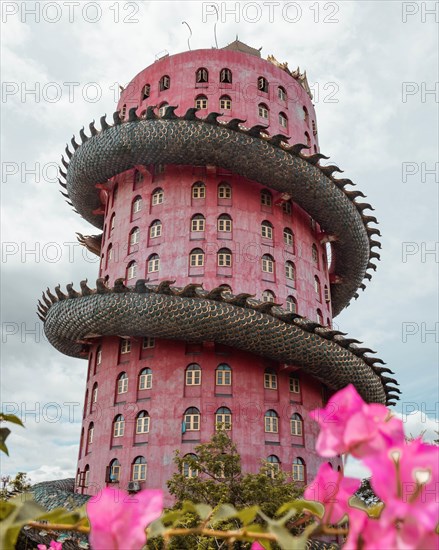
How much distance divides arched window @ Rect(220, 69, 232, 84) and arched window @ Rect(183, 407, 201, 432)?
1662cm

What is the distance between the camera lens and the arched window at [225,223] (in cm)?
2658

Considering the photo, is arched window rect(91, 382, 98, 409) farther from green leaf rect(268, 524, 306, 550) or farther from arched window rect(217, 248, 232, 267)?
green leaf rect(268, 524, 306, 550)

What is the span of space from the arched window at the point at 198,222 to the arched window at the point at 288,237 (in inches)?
161

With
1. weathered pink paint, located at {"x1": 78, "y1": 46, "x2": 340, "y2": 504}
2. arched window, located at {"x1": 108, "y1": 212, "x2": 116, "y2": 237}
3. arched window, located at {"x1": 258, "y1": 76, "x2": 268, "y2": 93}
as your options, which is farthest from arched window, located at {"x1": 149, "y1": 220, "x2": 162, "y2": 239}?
arched window, located at {"x1": 258, "y1": 76, "x2": 268, "y2": 93}

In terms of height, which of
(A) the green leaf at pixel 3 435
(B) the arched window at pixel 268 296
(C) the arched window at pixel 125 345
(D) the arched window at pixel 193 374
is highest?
(B) the arched window at pixel 268 296

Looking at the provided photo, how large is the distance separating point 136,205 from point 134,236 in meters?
1.69

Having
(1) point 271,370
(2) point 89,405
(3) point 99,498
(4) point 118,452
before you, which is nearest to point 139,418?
(4) point 118,452

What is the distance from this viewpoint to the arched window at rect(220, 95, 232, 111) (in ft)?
96.3

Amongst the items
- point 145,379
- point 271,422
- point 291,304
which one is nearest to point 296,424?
point 271,422

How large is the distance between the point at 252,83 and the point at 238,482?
2022 centimetres

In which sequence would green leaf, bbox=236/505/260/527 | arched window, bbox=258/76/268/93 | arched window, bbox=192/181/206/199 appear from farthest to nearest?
arched window, bbox=258/76/268/93, arched window, bbox=192/181/206/199, green leaf, bbox=236/505/260/527

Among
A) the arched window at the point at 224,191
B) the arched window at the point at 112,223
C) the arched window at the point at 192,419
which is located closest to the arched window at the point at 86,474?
the arched window at the point at 192,419

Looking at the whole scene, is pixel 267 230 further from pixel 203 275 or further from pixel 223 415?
pixel 223 415

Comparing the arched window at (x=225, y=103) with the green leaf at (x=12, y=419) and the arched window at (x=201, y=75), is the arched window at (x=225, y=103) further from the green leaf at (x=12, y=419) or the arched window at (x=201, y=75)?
the green leaf at (x=12, y=419)
